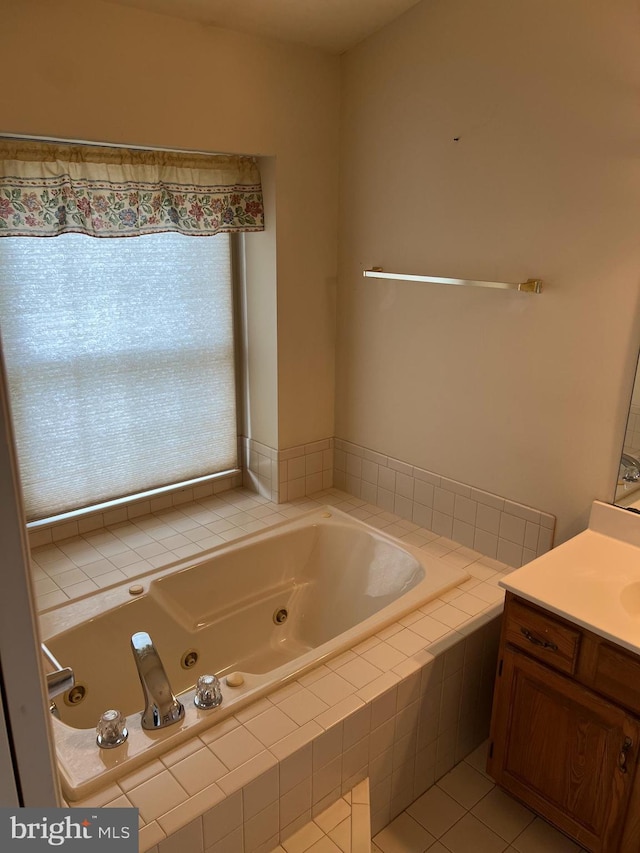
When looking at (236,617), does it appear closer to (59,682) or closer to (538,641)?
(538,641)

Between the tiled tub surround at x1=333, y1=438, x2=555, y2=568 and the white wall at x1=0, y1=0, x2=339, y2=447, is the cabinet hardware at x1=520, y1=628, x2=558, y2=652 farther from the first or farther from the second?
the white wall at x1=0, y1=0, x2=339, y2=447

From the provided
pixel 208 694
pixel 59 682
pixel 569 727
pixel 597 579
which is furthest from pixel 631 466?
pixel 59 682

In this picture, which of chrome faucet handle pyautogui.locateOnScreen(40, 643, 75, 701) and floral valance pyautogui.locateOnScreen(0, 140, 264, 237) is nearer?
chrome faucet handle pyautogui.locateOnScreen(40, 643, 75, 701)

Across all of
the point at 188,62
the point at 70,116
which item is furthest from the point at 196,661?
the point at 188,62

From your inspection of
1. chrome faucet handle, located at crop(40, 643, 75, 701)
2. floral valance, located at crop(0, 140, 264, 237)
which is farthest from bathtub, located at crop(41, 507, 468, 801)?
floral valance, located at crop(0, 140, 264, 237)

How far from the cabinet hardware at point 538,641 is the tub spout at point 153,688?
2.98 ft

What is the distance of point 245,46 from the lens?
2248 millimetres

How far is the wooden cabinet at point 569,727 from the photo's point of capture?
1.51 metres

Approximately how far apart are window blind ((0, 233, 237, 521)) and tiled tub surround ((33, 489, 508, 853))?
282 millimetres

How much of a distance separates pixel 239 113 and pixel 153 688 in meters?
1.91

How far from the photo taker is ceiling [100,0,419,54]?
2031mm

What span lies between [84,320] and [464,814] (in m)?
2.04

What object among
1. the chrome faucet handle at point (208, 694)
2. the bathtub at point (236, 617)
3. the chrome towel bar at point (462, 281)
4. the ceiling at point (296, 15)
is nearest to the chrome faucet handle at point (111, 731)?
the bathtub at point (236, 617)

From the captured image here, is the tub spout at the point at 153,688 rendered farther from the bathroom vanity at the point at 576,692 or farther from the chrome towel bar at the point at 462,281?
the chrome towel bar at the point at 462,281
